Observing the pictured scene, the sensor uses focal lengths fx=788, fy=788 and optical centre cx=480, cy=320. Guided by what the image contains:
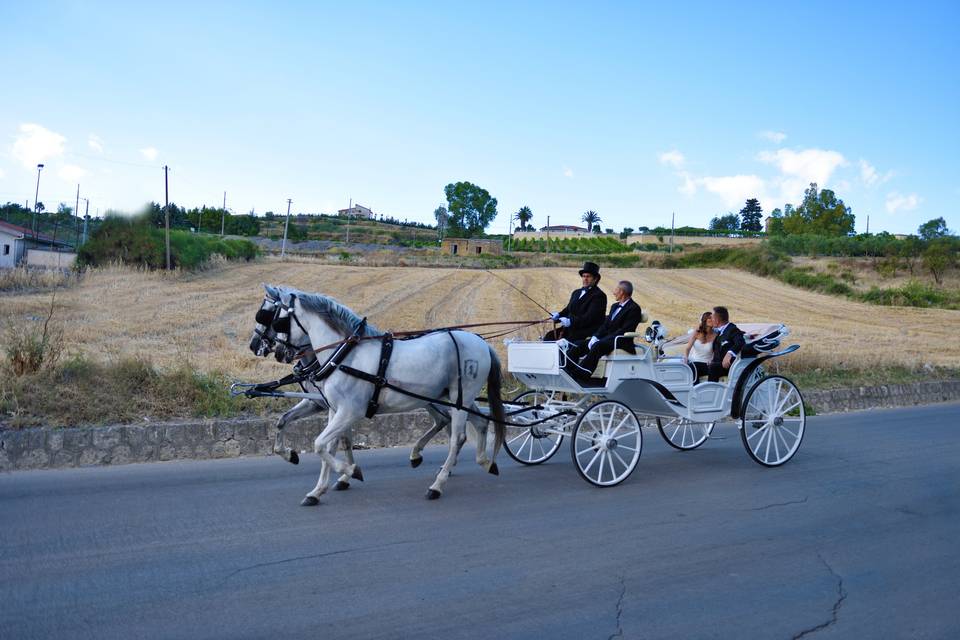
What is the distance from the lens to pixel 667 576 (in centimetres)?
533

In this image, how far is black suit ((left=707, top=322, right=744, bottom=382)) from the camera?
380 inches

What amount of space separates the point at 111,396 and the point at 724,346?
7368mm

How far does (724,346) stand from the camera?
9766 mm

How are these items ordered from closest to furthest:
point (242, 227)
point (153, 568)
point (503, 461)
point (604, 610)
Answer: point (604, 610)
point (153, 568)
point (503, 461)
point (242, 227)

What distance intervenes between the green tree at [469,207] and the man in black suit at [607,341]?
100195 millimetres

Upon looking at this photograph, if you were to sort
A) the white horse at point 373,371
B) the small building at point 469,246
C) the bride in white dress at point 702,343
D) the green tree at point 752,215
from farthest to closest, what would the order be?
the green tree at point 752,215, the small building at point 469,246, the bride in white dress at point 702,343, the white horse at point 373,371

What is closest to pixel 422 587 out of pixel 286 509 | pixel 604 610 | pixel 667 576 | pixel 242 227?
pixel 604 610

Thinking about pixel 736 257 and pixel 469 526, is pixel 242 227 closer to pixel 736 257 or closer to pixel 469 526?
pixel 736 257

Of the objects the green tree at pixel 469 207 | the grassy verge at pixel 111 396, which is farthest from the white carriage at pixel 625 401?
the green tree at pixel 469 207

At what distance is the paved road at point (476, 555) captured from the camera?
14.8 feet

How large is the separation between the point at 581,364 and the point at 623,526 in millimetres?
2440

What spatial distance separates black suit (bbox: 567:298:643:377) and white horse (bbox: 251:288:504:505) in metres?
1.22

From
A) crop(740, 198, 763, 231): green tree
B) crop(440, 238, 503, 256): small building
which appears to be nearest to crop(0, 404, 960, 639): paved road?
crop(440, 238, 503, 256): small building

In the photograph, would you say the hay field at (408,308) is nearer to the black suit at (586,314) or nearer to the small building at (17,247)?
the black suit at (586,314)
